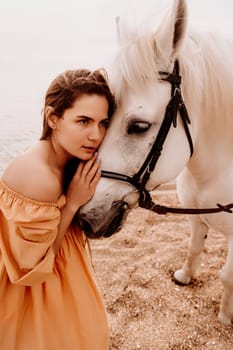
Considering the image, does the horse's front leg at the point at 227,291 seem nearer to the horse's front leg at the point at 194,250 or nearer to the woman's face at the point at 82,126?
the horse's front leg at the point at 194,250

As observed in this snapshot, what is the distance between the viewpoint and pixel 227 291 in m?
1.77

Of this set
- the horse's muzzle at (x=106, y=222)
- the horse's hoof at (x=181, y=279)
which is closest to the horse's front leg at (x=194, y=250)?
the horse's hoof at (x=181, y=279)

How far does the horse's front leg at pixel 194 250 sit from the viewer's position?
1.92 meters

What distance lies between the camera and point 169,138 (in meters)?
1.21

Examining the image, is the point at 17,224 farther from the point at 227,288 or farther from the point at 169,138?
the point at 227,288

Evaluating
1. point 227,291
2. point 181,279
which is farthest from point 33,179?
point 181,279

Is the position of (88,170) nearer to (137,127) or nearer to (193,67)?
(137,127)

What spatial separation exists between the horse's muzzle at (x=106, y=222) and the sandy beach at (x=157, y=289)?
0.72m

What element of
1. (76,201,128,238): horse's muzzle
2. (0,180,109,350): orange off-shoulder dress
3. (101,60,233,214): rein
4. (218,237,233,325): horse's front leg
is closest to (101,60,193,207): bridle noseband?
(101,60,233,214): rein

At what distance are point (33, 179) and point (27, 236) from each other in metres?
0.17

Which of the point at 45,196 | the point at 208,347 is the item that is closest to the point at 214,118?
the point at 45,196

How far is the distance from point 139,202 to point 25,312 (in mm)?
534

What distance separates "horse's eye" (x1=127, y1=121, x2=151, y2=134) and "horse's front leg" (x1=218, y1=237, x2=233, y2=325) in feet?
2.54

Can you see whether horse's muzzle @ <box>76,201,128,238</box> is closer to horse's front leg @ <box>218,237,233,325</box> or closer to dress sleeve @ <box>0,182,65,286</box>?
dress sleeve @ <box>0,182,65,286</box>
